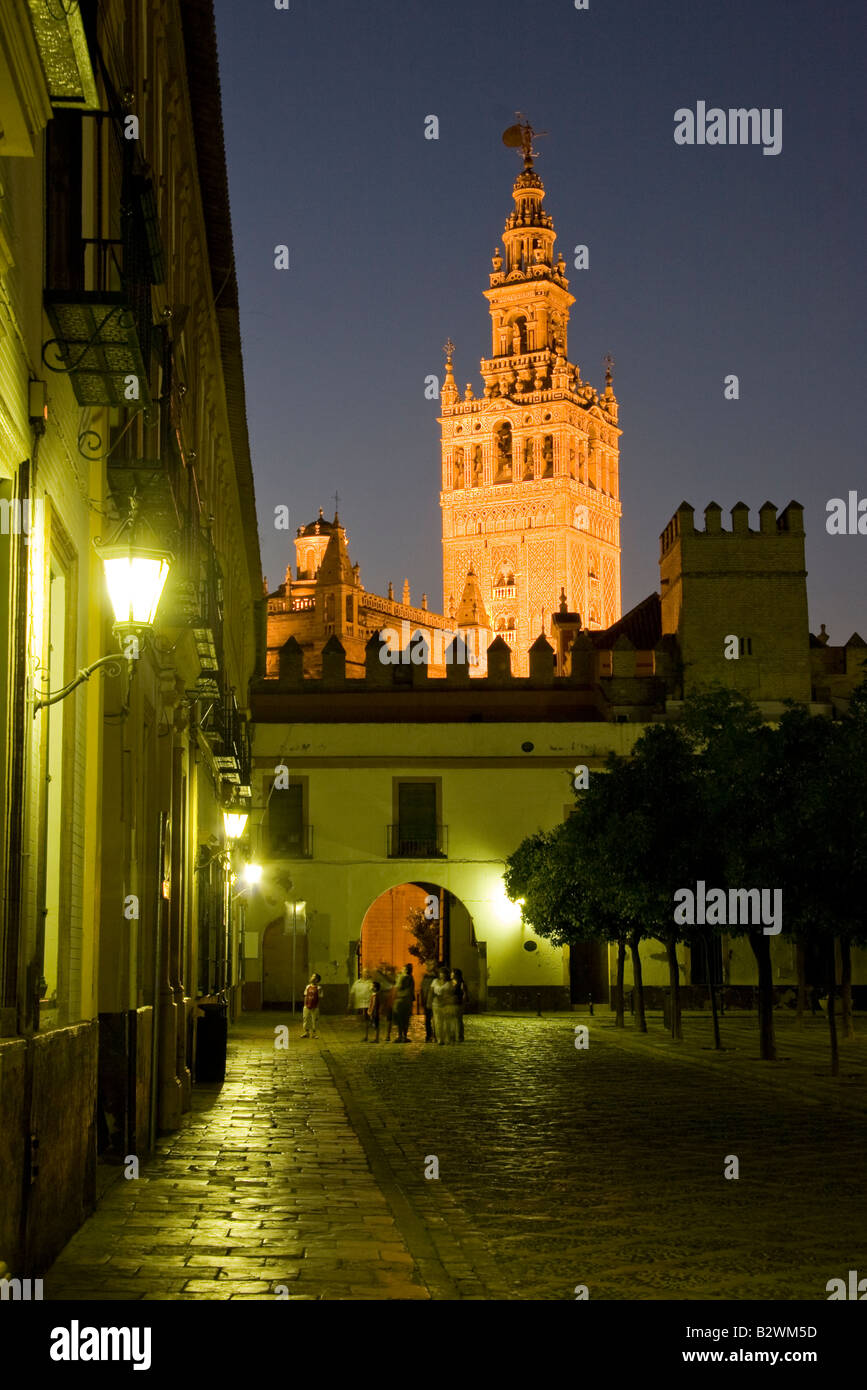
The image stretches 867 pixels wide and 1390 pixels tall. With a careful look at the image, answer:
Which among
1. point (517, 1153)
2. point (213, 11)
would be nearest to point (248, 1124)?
point (517, 1153)

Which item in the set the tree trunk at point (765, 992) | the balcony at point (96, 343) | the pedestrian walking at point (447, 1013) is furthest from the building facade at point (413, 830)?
the balcony at point (96, 343)

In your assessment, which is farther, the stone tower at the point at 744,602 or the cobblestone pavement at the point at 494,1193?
the stone tower at the point at 744,602

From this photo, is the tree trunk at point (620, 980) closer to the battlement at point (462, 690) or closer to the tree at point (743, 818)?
the tree at point (743, 818)

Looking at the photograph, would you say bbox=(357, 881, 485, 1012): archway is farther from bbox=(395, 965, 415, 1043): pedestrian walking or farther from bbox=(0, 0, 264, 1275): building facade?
bbox=(0, 0, 264, 1275): building facade

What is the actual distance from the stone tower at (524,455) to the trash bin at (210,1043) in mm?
119576

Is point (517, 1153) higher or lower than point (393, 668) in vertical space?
lower

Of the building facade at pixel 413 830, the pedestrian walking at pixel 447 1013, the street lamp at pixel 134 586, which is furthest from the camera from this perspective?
the building facade at pixel 413 830

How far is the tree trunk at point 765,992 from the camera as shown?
23953 mm

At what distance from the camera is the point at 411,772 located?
45875 mm

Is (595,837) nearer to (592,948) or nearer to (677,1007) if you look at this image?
(677,1007)

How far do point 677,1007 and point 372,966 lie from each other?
26594 mm

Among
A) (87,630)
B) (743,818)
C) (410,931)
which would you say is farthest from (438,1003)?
(410,931)

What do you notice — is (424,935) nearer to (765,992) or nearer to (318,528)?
(765,992)

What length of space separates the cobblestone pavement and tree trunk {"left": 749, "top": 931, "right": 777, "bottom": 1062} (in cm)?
179
